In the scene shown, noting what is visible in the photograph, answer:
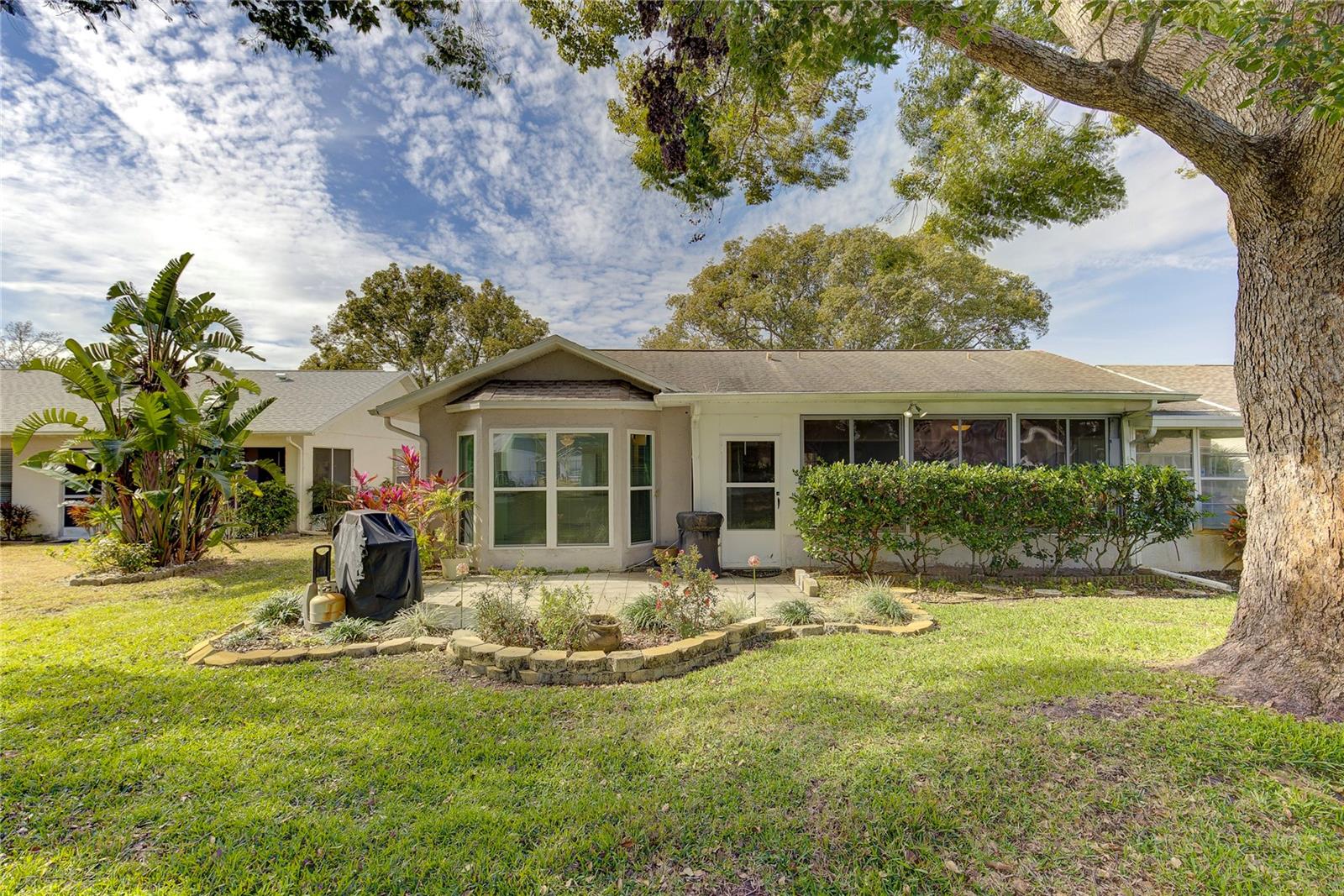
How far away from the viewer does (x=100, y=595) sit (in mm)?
7465

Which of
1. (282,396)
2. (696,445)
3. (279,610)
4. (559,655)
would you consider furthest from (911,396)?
(282,396)

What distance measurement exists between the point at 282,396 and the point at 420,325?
39.2ft

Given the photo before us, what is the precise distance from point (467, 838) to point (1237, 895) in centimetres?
337

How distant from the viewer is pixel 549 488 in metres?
8.96

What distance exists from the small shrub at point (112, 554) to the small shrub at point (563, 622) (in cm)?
821

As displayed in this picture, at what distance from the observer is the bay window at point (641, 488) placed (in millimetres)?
9250

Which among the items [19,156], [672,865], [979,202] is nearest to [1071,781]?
[672,865]

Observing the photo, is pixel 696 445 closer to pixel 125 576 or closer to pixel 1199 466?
pixel 1199 466

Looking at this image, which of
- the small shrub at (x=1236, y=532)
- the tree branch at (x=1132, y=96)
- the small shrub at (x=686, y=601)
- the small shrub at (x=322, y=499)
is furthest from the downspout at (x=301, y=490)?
the small shrub at (x=1236, y=532)

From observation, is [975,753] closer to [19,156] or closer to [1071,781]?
[1071,781]

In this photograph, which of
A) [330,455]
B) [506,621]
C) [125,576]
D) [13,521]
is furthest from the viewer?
[330,455]

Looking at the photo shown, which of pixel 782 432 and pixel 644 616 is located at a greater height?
pixel 782 432

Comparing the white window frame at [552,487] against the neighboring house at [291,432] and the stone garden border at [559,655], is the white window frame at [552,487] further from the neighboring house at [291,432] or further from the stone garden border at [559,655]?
the neighboring house at [291,432]

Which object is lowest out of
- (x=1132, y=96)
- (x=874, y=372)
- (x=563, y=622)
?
(x=563, y=622)
